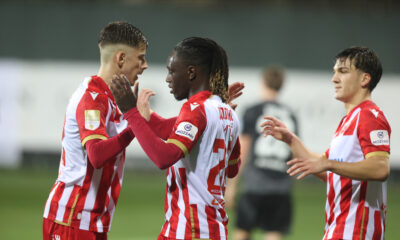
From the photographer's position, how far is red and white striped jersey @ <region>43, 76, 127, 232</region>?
12.8ft

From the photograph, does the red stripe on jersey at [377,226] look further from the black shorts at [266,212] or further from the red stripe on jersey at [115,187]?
the black shorts at [266,212]

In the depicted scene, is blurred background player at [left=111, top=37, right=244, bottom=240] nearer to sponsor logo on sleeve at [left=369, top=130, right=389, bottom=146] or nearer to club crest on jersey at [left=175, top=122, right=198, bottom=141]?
club crest on jersey at [left=175, top=122, right=198, bottom=141]

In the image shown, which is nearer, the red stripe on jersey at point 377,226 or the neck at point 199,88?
the neck at point 199,88

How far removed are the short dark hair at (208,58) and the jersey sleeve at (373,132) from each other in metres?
0.99

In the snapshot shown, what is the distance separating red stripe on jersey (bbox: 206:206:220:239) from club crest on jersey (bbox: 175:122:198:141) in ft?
1.62

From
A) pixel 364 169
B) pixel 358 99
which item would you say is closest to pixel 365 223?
pixel 364 169

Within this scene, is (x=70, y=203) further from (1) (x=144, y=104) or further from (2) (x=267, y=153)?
(2) (x=267, y=153)

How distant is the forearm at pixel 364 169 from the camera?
145 inches

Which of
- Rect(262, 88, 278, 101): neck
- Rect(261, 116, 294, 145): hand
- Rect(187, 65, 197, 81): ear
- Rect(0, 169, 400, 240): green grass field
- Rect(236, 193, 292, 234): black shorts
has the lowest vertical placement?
Rect(0, 169, 400, 240): green grass field

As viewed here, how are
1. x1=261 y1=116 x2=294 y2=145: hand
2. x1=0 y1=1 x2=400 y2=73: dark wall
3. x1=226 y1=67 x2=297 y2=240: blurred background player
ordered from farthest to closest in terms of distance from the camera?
x1=0 y1=1 x2=400 y2=73: dark wall, x1=226 y1=67 x2=297 y2=240: blurred background player, x1=261 y1=116 x2=294 y2=145: hand

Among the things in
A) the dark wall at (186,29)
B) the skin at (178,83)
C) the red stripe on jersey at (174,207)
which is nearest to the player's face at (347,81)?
the skin at (178,83)

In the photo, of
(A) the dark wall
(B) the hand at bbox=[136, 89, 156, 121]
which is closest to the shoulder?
(B) the hand at bbox=[136, 89, 156, 121]

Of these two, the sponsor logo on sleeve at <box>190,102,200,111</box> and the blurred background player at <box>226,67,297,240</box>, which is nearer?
the sponsor logo on sleeve at <box>190,102,200,111</box>

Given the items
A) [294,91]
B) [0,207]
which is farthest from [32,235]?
[294,91]
